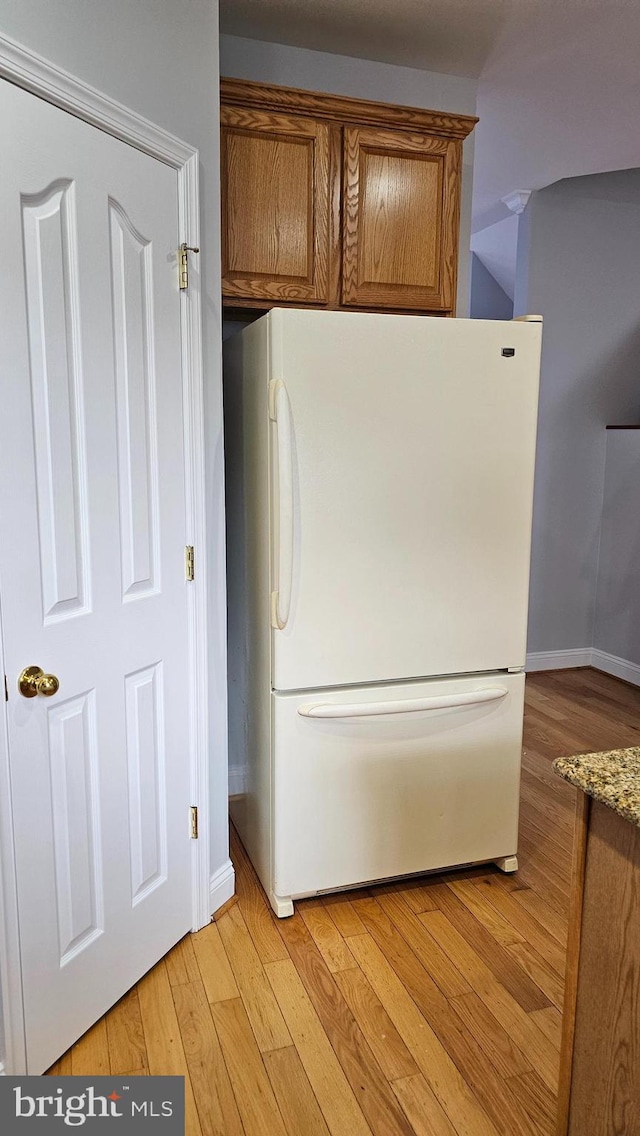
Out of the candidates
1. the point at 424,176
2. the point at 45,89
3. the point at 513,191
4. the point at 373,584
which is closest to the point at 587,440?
the point at 513,191

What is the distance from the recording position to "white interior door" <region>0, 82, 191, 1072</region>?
153 centimetres

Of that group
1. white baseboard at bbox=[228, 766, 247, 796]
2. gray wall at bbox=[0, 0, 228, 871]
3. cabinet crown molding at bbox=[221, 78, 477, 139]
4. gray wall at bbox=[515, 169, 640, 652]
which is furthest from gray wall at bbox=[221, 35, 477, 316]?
white baseboard at bbox=[228, 766, 247, 796]

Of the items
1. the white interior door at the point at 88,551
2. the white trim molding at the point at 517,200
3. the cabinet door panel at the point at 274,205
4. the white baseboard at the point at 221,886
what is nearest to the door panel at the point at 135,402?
the white interior door at the point at 88,551

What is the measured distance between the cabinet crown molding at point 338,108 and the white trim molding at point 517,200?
6.13ft

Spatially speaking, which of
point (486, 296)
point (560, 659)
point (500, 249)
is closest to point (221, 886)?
point (560, 659)

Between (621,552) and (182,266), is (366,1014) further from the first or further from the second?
(621,552)

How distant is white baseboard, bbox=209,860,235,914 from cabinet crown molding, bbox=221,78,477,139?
2223mm

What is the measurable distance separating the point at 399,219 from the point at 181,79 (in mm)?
777

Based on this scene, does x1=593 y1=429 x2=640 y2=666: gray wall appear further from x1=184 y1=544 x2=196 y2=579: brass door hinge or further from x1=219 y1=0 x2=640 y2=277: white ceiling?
x1=184 y1=544 x2=196 y2=579: brass door hinge

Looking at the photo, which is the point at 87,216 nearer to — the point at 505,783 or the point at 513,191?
the point at 505,783

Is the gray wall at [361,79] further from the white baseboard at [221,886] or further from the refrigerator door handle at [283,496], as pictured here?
the white baseboard at [221,886]

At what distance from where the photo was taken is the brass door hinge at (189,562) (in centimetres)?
207

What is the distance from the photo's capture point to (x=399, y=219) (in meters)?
2.41
